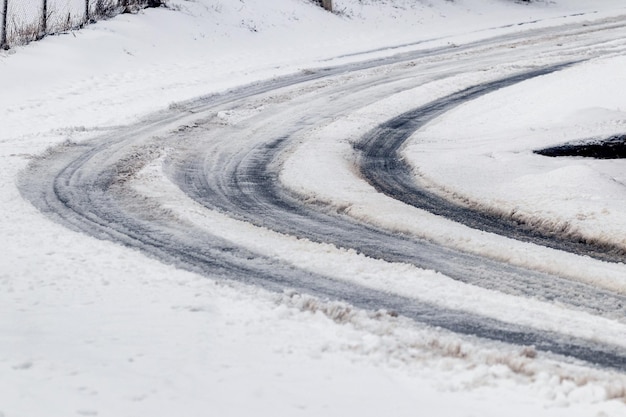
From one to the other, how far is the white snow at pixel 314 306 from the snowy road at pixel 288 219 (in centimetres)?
9

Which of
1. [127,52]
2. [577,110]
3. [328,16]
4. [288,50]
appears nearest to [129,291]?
[577,110]

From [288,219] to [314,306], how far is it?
2.41m

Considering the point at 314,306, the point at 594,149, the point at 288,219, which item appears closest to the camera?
the point at 314,306

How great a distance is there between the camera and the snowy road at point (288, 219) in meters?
5.07

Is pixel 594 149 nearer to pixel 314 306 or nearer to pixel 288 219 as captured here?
pixel 288 219

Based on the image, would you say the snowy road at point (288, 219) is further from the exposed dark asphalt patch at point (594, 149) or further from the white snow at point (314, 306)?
the exposed dark asphalt patch at point (594, 149)

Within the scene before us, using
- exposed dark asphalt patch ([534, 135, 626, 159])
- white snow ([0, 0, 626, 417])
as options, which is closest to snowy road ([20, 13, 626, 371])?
white snow ([0, 0, 626, 417])

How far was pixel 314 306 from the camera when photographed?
16.4 ft

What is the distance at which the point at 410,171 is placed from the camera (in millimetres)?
9344

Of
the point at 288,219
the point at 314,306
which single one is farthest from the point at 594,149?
the point at 314,306

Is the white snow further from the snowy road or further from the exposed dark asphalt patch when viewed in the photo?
the exposed dark asphalt patch

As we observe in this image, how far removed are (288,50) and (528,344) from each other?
52.9 feet

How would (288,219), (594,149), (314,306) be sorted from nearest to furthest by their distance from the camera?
(314,306) → (288,219) → (594,149)

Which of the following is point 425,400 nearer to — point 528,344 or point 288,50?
point 528,344
